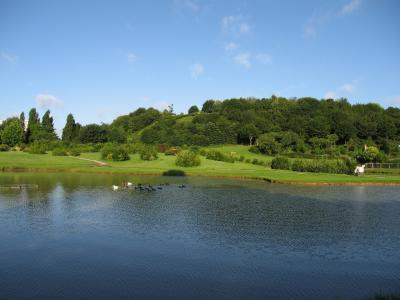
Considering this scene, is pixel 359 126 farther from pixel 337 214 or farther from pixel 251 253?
pixel 251 253

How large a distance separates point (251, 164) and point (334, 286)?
254 ft

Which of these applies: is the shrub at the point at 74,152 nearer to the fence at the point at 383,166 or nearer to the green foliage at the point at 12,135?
the green foliage at the point at 12,135

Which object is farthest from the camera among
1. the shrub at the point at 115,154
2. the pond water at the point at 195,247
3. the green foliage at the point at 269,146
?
the green foliage at the point at 269,146

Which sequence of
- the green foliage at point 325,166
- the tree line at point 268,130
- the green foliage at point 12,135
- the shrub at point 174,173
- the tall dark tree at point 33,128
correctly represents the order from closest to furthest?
the shrub at point 174,173
the green foliage at point 325,166
the green foliage at point 12,135
the tree line at point 268,130
the tall dark tree at point 33,128

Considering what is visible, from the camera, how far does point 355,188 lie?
192 feet

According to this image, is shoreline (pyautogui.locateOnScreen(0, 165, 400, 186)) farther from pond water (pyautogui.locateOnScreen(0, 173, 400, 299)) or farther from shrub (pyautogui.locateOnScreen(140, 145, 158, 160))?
pond water (pyautogui.locateOnScreen(0, 173, 400, 299))

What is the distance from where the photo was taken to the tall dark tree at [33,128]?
13912cm

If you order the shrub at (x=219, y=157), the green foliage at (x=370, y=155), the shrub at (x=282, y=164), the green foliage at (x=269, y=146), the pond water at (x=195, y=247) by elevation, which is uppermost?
the green foliage at (x=269, y=146)

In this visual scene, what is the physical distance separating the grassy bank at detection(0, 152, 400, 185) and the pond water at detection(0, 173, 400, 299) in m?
22.5

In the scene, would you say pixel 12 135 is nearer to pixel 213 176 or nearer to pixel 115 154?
pixel 115 154

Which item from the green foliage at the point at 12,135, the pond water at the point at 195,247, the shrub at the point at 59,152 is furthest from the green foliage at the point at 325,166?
the green foliage at the point at 12,135

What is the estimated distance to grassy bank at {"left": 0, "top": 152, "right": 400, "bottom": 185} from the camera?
66.8m

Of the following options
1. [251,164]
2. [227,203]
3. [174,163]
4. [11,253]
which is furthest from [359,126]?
[11,253]

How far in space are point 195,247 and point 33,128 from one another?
131293mm
